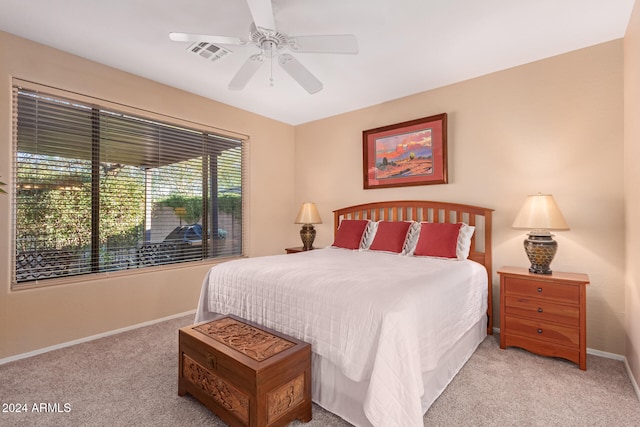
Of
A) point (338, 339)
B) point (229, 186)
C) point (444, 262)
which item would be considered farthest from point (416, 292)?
point (229, 186)

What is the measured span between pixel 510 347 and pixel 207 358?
96.4 inches

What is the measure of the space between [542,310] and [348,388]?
1742 mm

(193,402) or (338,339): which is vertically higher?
(338,339)

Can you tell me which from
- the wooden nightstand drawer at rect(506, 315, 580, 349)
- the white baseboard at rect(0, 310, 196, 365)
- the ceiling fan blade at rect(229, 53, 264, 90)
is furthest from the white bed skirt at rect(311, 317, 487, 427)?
the white baseboard at rect(0, 310, 196, 365)

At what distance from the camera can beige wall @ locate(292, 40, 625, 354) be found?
2.49 meters

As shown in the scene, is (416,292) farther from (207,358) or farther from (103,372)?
(103,372)

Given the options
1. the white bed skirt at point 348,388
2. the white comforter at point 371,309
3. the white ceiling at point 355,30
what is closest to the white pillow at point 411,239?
the white comforter at point 371,309

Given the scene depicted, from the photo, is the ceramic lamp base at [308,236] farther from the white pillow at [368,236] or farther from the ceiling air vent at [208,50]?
the ceiling air vent at [208,50]

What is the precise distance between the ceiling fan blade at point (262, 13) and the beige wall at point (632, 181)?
2353 mm

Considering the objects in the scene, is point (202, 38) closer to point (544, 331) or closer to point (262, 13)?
point (262, 13)

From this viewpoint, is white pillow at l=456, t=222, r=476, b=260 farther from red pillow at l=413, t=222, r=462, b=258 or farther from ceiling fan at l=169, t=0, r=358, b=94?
ceiling fan at l=169, t=0, r=358, b=94

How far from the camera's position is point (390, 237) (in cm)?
327

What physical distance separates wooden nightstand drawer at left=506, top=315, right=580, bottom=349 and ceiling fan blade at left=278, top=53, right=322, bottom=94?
250 centimetres

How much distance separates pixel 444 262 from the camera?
2.65 metres
